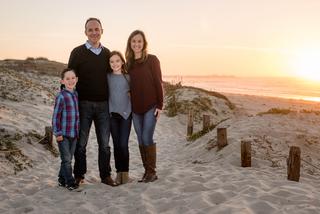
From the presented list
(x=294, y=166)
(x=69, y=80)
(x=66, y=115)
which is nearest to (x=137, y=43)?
(x=69, y=80)

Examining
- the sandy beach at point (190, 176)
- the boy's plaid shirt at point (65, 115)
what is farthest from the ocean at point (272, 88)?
the boy's plaid shirt at point (65, 115)

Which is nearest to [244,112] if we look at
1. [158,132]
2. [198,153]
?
[158,132]

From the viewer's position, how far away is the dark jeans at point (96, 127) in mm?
7098

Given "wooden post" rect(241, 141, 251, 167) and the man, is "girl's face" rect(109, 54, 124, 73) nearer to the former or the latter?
the man

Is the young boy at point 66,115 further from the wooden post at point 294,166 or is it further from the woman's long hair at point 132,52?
the wooden post at point 294,166

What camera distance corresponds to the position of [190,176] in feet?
26.0

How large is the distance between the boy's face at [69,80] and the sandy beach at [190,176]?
6.45ft

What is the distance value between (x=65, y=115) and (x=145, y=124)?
1497 millimetres

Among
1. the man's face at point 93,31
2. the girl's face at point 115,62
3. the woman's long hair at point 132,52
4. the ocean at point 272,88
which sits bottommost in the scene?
the ocean at point 272,88

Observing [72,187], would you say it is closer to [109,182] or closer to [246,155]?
[109,182]

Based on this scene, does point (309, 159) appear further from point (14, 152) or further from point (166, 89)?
point (166, 89)

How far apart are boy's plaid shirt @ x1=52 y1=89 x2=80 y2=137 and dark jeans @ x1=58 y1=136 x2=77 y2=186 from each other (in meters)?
0.18

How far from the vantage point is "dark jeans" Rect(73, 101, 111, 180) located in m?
7.10

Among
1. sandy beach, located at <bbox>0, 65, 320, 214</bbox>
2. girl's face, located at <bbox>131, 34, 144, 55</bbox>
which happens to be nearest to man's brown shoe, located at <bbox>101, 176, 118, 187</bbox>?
sandy beach, located at <bbox>0, 65, 320, 214</bbox>
